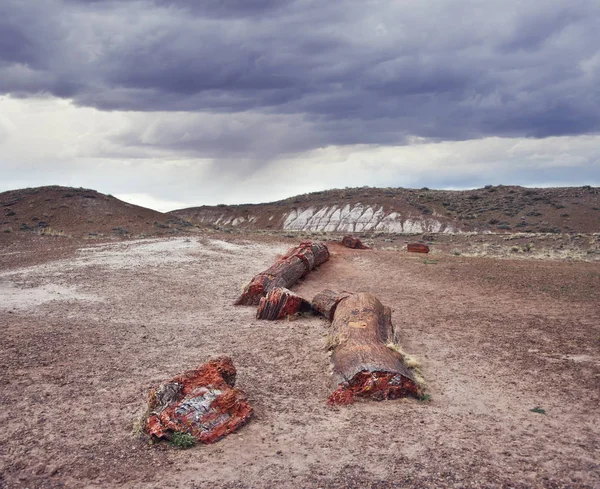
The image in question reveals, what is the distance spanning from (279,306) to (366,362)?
548cm

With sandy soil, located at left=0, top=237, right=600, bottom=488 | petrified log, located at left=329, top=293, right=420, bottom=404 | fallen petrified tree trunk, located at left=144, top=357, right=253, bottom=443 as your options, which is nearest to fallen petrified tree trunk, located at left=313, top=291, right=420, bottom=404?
petrified log, located at left=329, top=293, right=420, bottom=404

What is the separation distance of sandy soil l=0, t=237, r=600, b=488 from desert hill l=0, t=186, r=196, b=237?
18.4 m

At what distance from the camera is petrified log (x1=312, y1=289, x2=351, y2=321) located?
1295 centimetres

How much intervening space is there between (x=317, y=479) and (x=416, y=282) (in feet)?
44.1

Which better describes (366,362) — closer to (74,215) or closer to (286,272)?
(286,272)

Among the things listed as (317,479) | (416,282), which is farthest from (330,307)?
(317,479)

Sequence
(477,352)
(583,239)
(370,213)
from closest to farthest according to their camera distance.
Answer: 1. (477,352)
2. (583,239)
3. (370,213)

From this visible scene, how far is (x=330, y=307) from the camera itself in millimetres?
12984

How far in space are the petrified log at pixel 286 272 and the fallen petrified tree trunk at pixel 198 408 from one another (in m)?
8.11

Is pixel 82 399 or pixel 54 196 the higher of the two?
pixel 54 196

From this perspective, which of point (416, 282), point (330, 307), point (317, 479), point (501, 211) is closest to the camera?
point (317, 479)

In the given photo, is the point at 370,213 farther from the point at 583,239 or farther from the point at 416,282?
the point at 416,282

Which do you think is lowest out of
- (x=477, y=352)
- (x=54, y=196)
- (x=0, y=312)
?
(x=477, y=352)

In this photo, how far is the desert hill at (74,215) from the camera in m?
36.6
